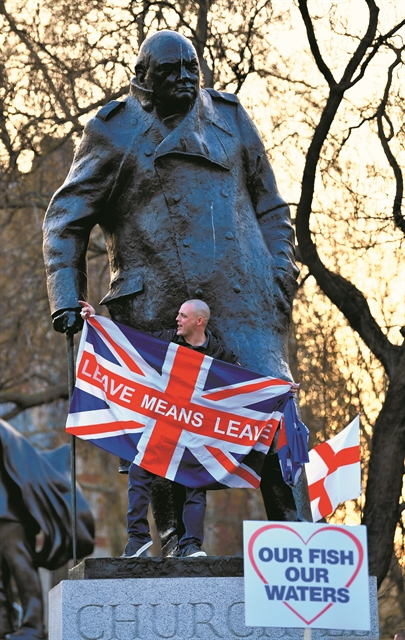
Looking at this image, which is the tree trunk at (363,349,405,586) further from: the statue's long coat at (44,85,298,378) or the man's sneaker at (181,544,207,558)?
the man's sneaker at (181,544,207,558)

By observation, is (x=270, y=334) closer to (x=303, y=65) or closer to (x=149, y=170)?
(x=149, y=170)

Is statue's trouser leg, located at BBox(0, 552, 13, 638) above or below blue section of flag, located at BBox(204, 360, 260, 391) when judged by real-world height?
above

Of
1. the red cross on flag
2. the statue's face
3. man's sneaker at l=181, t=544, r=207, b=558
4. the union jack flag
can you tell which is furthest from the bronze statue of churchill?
the red cross on flag

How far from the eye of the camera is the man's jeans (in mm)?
8227

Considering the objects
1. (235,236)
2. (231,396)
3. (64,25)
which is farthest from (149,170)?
(64,25)

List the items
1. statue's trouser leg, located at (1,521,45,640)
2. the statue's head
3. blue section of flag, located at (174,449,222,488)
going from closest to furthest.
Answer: blue section of flag, located at (174,449,222,488) → the statue's head → statue's trouser leg, located at (1,521,45,640)

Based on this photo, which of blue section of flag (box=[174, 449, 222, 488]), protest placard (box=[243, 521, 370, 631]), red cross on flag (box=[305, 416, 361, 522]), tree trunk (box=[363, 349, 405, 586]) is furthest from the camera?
tree trunk (box=[363, 349, 405, 586])

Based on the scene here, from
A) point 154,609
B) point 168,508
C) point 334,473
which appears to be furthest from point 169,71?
point 334,473

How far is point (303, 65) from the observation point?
1800cm

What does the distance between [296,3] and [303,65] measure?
1.18 meters

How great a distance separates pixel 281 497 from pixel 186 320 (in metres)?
0.97

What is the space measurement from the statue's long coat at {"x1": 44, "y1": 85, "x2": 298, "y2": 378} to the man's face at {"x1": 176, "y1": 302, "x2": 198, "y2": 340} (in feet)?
0.99

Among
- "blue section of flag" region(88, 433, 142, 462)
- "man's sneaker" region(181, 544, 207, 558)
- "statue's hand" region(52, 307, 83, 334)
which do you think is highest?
"statue's hand" region(52, 307, 83, 334)

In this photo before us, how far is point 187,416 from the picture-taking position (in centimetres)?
859
